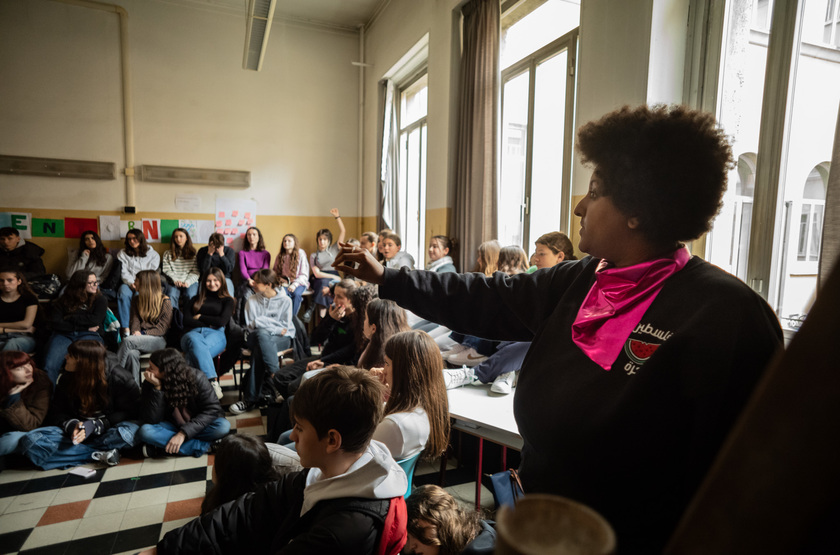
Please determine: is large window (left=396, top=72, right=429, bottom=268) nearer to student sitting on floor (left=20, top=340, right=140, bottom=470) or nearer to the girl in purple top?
the girl in purple top

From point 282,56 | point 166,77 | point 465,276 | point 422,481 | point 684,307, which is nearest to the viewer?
point 684,307

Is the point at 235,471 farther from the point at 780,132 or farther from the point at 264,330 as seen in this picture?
the point at 780,132

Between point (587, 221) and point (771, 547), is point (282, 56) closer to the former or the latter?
point (587, 221)

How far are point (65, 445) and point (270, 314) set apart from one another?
5.68 ft

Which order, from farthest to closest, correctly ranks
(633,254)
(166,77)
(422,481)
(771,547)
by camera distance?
(166,77) → (422,481) → (633,254) → (771,547)

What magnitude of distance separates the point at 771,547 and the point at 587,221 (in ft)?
2.66

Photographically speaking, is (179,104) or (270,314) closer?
(270,314)

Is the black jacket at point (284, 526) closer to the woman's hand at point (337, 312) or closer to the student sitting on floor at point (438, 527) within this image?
the student sitting on floor at point (438, 527)

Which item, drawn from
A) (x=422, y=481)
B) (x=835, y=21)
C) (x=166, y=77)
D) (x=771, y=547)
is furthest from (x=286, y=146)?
(x=771, y=547)

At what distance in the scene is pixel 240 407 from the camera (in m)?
3.58

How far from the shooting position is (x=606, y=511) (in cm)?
79

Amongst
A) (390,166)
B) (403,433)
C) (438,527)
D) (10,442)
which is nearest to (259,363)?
(10,442)

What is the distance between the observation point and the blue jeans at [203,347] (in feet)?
12.0

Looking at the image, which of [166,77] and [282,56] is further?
[282,56]
